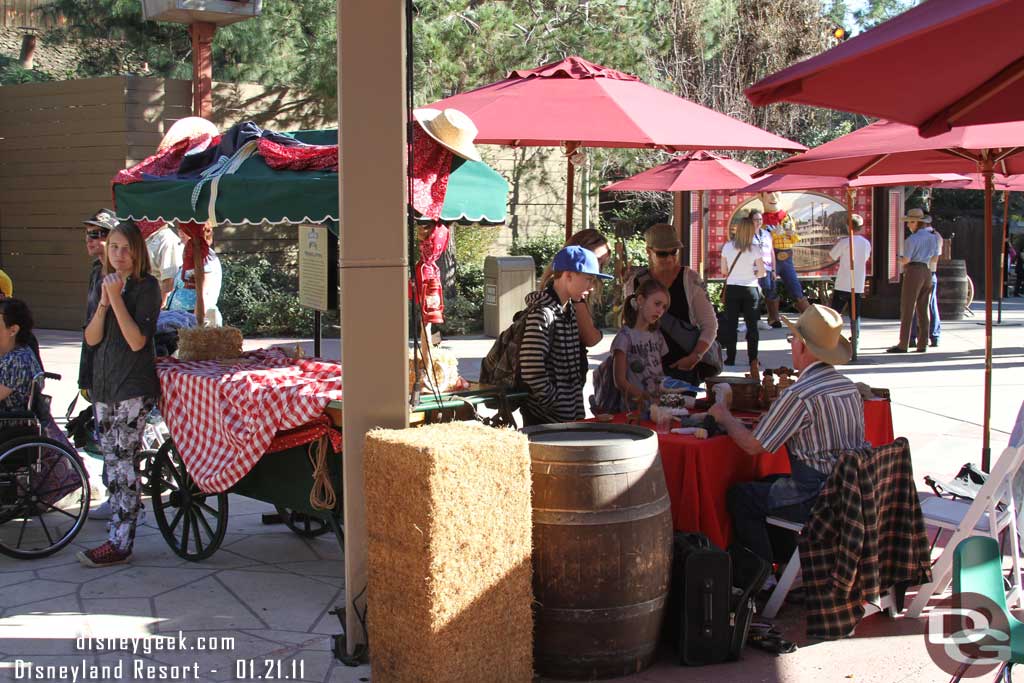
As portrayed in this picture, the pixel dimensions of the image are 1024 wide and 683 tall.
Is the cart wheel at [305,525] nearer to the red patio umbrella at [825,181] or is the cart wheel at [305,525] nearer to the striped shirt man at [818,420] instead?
the striped shirt man at [818,420]

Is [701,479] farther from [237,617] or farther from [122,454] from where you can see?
[122,454]

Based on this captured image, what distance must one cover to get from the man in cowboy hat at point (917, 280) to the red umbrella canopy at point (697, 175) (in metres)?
4.16

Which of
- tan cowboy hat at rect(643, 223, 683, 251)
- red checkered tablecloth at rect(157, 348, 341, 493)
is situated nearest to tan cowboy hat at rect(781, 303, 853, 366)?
tan cowboy hat at rect(643, 223, 683, 251)

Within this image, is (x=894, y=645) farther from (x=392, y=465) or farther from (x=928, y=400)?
(x=928, y=400)

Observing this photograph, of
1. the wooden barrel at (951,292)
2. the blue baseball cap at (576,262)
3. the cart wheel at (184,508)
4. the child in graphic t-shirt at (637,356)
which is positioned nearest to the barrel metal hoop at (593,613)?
the child in graphic t-shirt at (637,356)

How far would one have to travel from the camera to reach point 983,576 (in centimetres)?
356

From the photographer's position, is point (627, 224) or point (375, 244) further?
point (627, 224)

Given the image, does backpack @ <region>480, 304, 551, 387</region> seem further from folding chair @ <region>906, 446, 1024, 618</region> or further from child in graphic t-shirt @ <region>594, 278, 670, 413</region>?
folding chair @ <region>906, 446, 1024, 618</region>

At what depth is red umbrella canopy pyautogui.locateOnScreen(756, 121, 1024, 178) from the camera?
593cm

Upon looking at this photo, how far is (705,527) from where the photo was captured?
5148mm

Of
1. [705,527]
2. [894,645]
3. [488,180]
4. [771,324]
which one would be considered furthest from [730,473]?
[771,324]

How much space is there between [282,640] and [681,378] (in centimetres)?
310

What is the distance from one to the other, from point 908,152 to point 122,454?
5.04 metres

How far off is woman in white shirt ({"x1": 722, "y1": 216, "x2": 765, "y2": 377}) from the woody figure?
1074 millimetres
